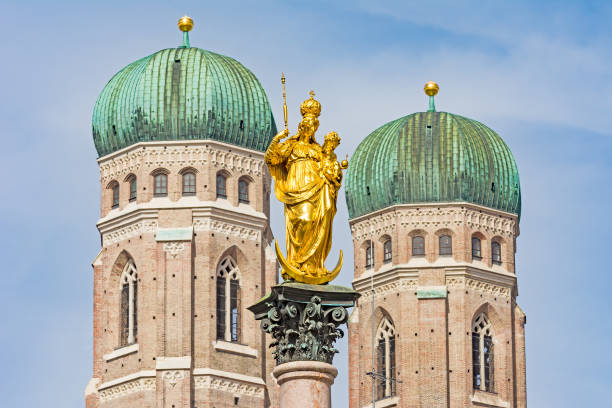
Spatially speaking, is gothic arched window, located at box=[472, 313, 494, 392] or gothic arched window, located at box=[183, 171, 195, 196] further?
gothic arched window, located at box=[472, 313, 494, 392]

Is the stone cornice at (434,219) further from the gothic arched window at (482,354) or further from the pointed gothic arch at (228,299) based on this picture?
the pointed gothic arch at (228,299)

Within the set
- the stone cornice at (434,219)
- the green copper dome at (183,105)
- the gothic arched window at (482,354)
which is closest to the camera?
the green copper dome at (183,105)

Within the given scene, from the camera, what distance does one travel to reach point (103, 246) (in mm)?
84375

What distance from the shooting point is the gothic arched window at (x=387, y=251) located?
89.0 metres

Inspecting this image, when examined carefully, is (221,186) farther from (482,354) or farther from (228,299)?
(482,354)

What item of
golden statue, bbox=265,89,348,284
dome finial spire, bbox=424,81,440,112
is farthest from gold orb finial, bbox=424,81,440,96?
golden statue, bbox=265,89,348,284

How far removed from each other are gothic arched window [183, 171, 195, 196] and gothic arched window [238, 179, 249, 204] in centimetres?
186

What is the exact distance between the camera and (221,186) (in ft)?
275

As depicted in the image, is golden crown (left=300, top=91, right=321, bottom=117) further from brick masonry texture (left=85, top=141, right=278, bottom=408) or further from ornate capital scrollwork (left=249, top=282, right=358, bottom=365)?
brick masonry texture (left=85, top=141, right=278, bottom=408)

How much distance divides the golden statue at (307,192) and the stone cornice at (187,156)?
47410mm

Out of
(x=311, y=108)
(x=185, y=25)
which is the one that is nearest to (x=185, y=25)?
(x=185, y=25)

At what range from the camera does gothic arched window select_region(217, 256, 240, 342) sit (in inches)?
3214

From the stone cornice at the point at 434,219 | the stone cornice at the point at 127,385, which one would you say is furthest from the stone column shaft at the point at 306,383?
the stone cornice at the point at 434,219

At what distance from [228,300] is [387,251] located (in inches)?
374
